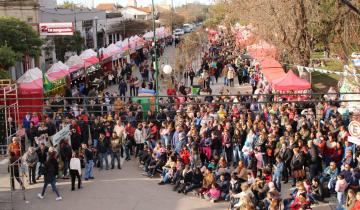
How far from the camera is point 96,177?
54.7ft

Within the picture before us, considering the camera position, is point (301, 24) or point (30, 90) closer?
point (30, 90)

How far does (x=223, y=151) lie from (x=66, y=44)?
95.6 ft

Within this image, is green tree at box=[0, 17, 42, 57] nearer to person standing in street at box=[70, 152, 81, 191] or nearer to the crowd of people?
the crowd of people

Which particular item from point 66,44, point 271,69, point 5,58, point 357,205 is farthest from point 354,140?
point 66,44

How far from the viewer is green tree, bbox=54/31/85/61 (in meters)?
43.1

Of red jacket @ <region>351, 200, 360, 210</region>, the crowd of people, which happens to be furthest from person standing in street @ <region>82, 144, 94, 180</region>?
red jacket @ <region>351, 200, 360, 210</region>

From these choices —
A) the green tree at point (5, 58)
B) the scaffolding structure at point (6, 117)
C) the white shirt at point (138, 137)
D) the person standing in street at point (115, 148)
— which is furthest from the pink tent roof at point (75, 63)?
the person standing in street at point (115, 148)

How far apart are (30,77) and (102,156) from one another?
8.34 meters

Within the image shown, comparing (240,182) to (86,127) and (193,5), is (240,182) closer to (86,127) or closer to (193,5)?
(86,127)

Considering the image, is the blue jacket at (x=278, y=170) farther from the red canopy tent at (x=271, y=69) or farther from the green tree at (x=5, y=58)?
the green tree at (x=5, y=58)

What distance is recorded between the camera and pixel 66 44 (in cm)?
4331

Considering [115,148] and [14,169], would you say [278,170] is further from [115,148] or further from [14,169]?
[14,169]

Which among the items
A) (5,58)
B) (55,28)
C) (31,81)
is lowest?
(31,81)

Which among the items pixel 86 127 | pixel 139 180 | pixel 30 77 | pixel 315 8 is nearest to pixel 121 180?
pixel 139 180
